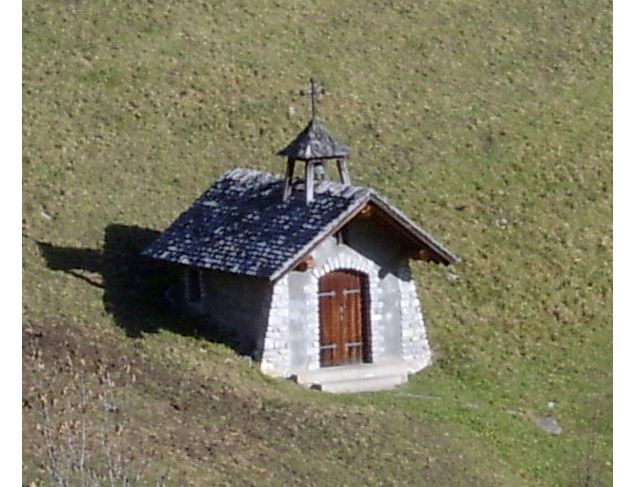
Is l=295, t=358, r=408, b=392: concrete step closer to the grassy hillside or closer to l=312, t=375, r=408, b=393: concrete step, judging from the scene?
l=312, t=375, r=408, b=393: concrete step

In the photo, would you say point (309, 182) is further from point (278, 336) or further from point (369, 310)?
point (278, 336)

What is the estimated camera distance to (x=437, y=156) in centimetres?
3641

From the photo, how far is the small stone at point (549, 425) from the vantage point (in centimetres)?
2600

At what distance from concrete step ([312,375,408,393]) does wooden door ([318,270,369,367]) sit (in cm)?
53

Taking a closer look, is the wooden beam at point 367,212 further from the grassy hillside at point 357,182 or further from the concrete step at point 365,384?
the grassy hillside at point 357,182

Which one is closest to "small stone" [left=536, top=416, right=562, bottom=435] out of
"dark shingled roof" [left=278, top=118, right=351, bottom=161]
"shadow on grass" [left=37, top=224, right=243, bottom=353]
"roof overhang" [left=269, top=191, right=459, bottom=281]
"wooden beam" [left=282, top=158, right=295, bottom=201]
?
"roof overhang" [left=269, top=191, right=459, bottom=281]

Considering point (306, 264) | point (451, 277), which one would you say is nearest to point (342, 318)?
point (306, 264)

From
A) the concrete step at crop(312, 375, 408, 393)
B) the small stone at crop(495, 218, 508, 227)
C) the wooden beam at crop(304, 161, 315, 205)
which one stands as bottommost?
the concrete step at crop(312, 375, 408, 393)

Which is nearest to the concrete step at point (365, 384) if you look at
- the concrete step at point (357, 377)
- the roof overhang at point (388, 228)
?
the concrete step at point (357, 377)

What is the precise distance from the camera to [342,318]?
26469 millimetres

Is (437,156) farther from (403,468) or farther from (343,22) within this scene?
(403,468)

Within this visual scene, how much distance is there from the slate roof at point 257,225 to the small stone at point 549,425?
3.20m

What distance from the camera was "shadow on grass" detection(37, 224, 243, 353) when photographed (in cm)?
2656

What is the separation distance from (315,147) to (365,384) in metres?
4.16
